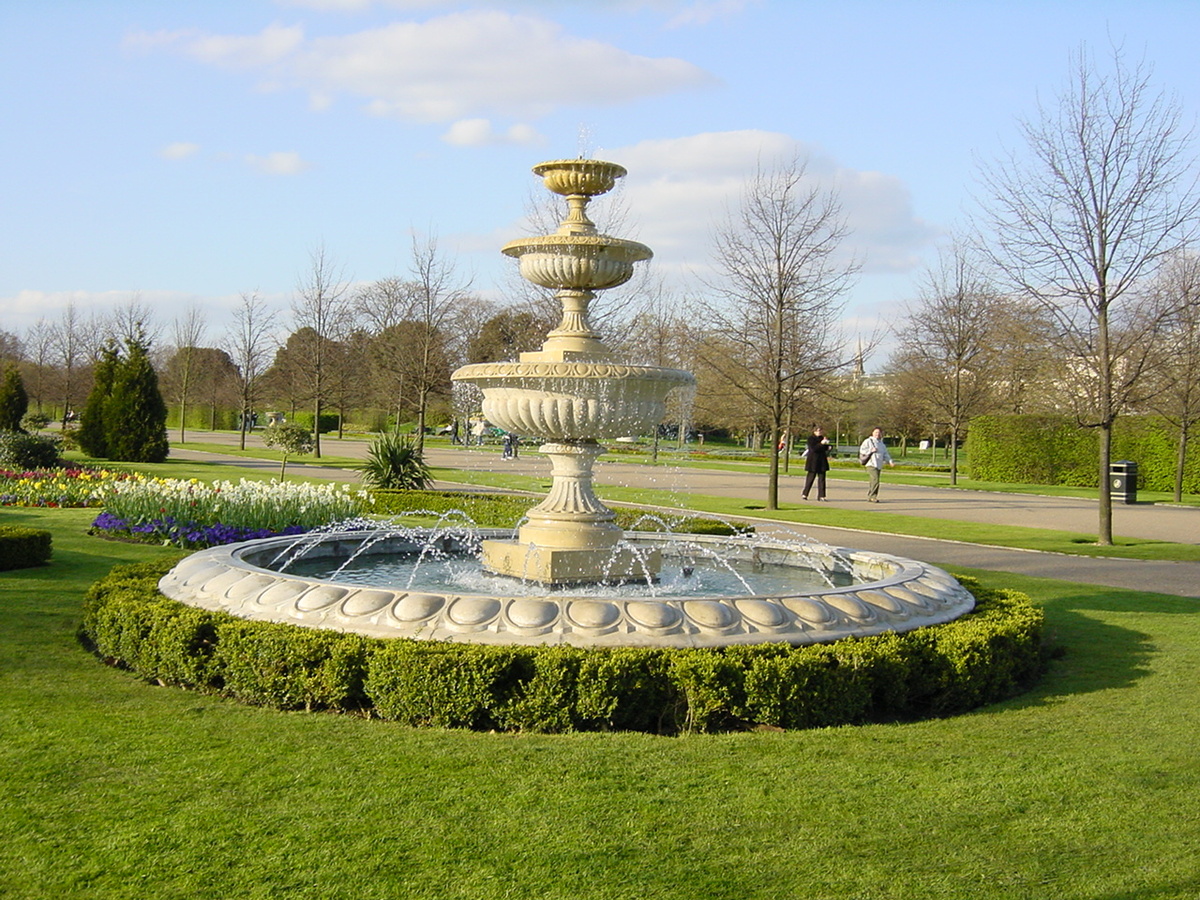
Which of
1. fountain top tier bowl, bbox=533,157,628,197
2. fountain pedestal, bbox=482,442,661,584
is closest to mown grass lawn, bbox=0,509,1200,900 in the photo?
fountain pedestal, bbox=482,442,661,584

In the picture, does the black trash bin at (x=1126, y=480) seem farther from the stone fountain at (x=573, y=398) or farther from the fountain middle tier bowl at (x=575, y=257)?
the fountain middle tier bowl at (x=575, y=257)

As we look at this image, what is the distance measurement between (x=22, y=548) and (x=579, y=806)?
26.3 feet

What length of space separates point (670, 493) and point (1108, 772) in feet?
63.4

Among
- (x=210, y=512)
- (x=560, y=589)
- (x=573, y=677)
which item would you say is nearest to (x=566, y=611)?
(x=573, y=677)

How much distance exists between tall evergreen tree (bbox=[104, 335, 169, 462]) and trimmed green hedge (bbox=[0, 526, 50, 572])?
63.1 ft

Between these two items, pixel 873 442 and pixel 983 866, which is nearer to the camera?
pixel 983 866

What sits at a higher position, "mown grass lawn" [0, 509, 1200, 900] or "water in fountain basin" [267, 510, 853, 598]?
"water in fountain basin" [267, 510, 853, 598]

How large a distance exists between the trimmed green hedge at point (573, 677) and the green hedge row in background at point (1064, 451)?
26223 mm

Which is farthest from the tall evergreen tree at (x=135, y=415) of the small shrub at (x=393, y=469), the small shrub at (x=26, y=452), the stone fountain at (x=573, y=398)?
the stone fountain at (x=573, y=398)

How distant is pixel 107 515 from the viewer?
42.4 ft

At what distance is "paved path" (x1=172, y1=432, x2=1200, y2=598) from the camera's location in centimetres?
1218

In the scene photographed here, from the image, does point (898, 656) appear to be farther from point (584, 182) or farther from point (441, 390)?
point (441, 390)

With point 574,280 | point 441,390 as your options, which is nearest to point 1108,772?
point 574,280

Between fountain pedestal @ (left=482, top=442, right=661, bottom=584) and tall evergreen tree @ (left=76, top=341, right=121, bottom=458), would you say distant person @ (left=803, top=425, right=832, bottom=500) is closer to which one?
fountain pedestal @ (left=482, top=442, right=661, bottom=584)
